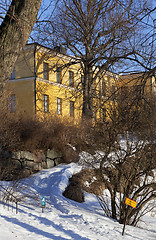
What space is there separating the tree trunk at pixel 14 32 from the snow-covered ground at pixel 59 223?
10.7 ft

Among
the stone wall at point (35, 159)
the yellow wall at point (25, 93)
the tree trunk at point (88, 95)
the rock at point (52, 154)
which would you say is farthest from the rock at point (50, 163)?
the yellow wall at point (25, 93)

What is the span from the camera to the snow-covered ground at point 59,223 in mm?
5949

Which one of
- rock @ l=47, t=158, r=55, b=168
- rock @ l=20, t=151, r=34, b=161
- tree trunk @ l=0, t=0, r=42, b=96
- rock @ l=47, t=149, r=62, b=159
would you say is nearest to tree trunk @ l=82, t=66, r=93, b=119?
rock @ l=47, t=149, r=62, b=159

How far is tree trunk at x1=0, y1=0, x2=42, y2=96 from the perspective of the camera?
355 centimetres

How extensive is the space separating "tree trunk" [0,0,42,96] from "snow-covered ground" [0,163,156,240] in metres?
3.25

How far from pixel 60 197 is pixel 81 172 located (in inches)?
100

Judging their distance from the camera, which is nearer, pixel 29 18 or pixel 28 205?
pixel 29 18

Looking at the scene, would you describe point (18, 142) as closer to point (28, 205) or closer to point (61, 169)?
point (61, 169)

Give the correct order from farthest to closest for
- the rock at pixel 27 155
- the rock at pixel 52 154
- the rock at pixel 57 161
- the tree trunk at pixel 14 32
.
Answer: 1. the rock at pixel 57 161
2. the rock at pixel 52 154
3. the rock at pixel 27 155
4. the tree trunk at pixel 14 32

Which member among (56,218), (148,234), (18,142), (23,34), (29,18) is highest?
(29,18)

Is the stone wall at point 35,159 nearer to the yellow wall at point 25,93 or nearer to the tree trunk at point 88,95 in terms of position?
the tree trunk at point 88,95

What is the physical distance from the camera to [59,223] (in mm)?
6949

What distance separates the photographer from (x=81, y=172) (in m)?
12.2

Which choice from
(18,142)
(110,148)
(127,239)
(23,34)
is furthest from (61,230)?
(18,142)
